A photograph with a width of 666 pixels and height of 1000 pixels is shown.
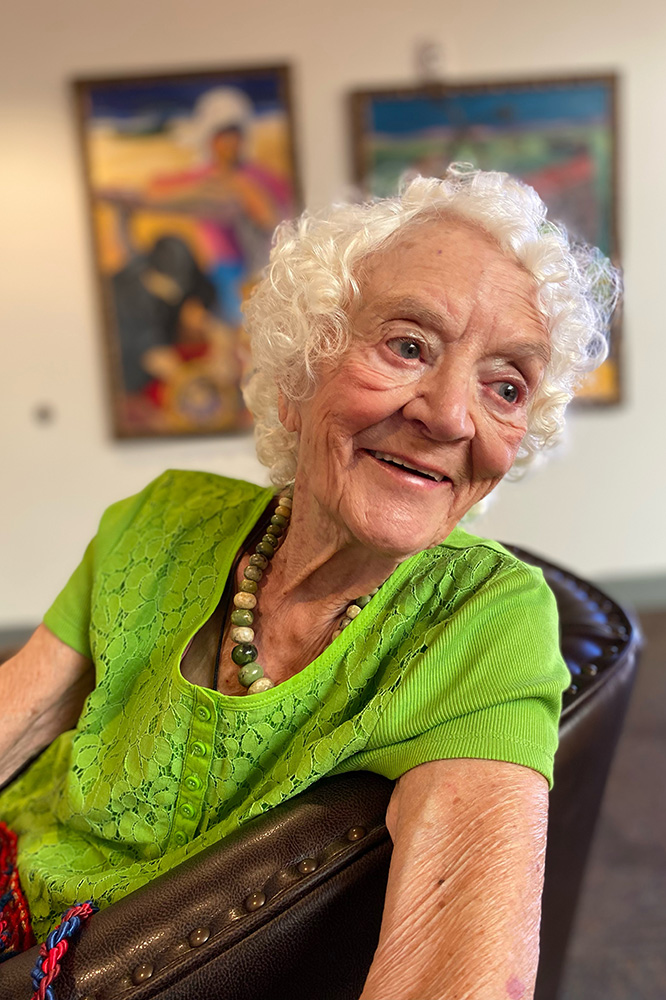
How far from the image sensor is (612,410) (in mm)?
3656

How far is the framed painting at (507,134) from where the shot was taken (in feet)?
10.9

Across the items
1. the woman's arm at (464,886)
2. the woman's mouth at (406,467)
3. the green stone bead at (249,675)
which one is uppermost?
the woman's mouth at (406,467)

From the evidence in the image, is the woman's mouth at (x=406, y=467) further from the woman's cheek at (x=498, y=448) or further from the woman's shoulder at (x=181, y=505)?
the woman's shoulder at (x=181, y=505)

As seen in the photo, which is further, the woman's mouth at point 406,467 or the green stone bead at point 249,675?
the green stone bead at point 249,675

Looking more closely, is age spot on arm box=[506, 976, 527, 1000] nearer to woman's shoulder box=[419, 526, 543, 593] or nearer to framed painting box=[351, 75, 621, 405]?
woman's shoulder box=[419, 526, 543, 593]

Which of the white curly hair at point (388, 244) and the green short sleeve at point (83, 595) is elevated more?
the white curly hair at point (388, 244)

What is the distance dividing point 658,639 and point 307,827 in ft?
10.1

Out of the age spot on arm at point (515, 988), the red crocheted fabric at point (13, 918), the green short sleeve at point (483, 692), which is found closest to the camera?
the age spot on arm at point (515, 988)

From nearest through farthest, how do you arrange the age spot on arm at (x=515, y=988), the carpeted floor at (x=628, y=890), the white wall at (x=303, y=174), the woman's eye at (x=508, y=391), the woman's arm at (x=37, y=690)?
the age spot on arm at (x=515, y=988), the woman's eye at (x=508, y=391), the woman's arm at (x=37, y=690), the carpeted floor at (x=628, y=890), the white wall at (x=303, y=174)

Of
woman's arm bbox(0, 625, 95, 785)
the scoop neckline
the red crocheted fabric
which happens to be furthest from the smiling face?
the red crocheted fabric

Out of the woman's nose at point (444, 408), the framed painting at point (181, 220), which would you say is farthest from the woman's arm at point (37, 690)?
the framed painting at point (181, 220)

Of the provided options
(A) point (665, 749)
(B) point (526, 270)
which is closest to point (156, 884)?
(B) point (526, 270)

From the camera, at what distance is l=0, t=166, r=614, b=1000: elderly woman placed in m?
0.77

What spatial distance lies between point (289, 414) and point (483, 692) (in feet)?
1.44
